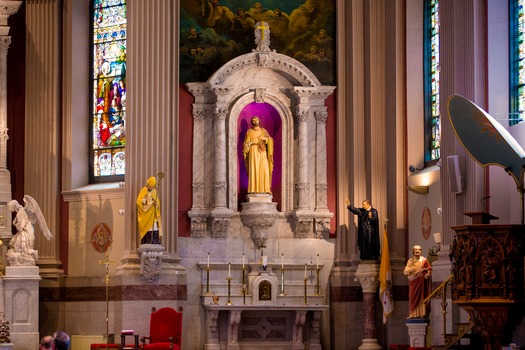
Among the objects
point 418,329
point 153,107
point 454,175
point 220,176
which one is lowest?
point 418,329

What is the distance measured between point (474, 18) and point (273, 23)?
18.3ft

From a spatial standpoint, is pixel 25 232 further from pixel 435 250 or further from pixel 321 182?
pixel 435 250

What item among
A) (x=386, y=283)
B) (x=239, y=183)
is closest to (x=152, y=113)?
(x=239, y=183)

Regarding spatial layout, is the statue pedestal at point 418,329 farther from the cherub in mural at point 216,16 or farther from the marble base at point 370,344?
the cherub in mural at point 216,16

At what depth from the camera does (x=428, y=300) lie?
1947 centimetres

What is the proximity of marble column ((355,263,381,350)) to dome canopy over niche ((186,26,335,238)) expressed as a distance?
1373 mm

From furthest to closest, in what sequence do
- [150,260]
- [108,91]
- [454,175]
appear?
[108,91] → [150,260] → [454,175]

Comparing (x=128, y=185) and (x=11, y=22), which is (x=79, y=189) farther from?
(x=11, y=22)

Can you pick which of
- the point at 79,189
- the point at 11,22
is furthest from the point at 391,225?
the point at 11,22

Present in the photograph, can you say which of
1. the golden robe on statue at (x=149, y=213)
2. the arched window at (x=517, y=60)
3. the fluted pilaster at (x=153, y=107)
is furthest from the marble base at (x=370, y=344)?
the arched window at (x=517, y=60)

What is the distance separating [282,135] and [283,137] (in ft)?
0.15

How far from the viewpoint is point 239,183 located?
22906 millimetres

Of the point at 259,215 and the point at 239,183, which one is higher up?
the point at 239,183

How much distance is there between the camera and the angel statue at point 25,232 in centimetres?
2214
